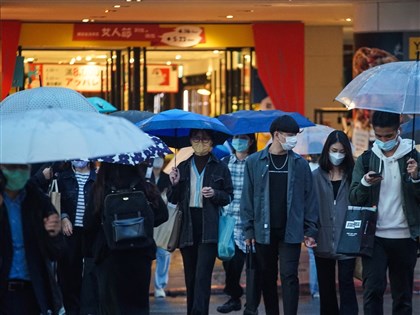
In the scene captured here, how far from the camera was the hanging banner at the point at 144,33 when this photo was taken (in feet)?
75.9

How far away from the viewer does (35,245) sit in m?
6.88

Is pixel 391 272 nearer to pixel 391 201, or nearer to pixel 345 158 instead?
pixel 391 201

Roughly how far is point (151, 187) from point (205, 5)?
448 inches

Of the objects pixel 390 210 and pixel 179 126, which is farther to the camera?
pixel 179 126

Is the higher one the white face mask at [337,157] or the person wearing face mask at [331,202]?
the white face mask at [337,157]

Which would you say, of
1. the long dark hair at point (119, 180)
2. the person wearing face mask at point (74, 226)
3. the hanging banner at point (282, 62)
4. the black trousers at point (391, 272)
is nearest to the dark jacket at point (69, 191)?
the person wearing face mask at point (74, 226)

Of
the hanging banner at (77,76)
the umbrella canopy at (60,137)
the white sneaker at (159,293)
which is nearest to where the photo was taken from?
the umbrella canopy at (60,137)

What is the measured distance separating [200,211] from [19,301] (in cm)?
378

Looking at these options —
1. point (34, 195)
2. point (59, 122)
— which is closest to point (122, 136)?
point (59, 122)

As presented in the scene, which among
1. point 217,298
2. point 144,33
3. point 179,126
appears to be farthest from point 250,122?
point 144,33

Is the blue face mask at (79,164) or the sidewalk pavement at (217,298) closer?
the blue face mask at (79,164)

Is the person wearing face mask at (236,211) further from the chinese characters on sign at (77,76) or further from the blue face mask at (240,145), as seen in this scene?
the chinese characters on sign at (77,76)

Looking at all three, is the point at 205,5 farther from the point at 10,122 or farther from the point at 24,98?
the point at 10,122

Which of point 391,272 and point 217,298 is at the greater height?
point 391,272
